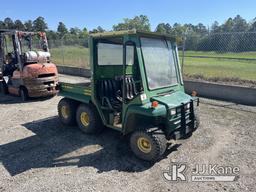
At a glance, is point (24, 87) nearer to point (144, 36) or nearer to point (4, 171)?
point (4, 171)

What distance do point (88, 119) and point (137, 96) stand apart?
153cm

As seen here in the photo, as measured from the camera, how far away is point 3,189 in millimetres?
3385

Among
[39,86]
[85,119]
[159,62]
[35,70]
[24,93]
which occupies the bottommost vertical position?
[85,119]

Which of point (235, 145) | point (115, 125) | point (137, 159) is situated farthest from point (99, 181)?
point (235, 145)

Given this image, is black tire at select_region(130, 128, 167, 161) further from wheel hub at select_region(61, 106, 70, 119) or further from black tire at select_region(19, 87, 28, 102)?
black tire at select_region(19, 87, 28, 102)

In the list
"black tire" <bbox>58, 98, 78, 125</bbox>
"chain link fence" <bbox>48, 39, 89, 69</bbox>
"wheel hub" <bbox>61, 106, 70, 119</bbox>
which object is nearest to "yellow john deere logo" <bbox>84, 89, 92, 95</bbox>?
"black tire" <bbox>58, 98, 78, 125</bbox>

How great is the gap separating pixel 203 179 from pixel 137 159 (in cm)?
113

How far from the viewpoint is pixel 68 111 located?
561 cm

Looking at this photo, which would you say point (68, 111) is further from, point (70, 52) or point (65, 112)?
point (70, 52)

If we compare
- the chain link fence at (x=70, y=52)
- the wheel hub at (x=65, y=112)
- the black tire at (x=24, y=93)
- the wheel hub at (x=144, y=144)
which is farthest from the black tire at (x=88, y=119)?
the chain link fence at (x=70, y=52)

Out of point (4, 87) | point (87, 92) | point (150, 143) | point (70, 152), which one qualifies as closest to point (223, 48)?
point (87, 92)

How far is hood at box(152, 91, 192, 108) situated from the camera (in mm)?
3978

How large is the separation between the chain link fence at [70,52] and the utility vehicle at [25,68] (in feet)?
20.2

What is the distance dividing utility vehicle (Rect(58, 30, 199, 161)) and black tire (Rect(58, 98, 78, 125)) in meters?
0.21
